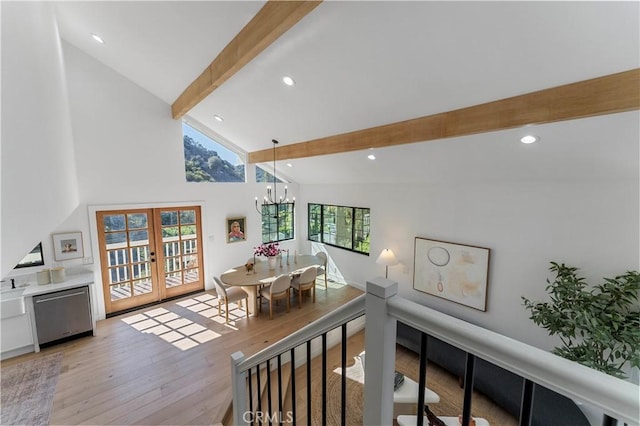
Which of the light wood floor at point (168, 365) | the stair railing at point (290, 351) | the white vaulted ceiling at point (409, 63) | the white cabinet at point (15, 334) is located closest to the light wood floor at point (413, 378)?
the light wood floor at point (168, 365)

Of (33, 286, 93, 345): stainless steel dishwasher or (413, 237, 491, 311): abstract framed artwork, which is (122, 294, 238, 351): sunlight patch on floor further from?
(413, 237, 491, 311): abstract framed artwork

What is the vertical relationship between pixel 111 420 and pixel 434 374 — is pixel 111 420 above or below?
above

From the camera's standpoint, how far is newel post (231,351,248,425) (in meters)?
1.90

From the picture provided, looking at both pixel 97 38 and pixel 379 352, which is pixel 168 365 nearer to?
pixel 379 352

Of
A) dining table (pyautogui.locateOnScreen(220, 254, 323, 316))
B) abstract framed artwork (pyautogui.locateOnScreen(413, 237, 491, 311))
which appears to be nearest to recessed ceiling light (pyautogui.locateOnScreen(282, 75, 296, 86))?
dining table (pyautogui.locateOnScreen(220, 254, 323, 316))

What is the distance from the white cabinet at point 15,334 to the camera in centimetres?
366

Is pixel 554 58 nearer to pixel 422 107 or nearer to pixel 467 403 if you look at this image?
pixel 422 107

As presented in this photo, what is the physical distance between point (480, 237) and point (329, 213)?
11.8 ft

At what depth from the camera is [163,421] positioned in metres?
2.78

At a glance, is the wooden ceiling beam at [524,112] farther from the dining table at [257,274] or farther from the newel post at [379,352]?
the dining table at [257,274]

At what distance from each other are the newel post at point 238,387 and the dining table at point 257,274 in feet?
8.85

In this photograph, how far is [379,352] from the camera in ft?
2.68

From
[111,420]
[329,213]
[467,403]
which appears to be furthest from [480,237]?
[111,420]

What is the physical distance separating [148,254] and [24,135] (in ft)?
14.7
